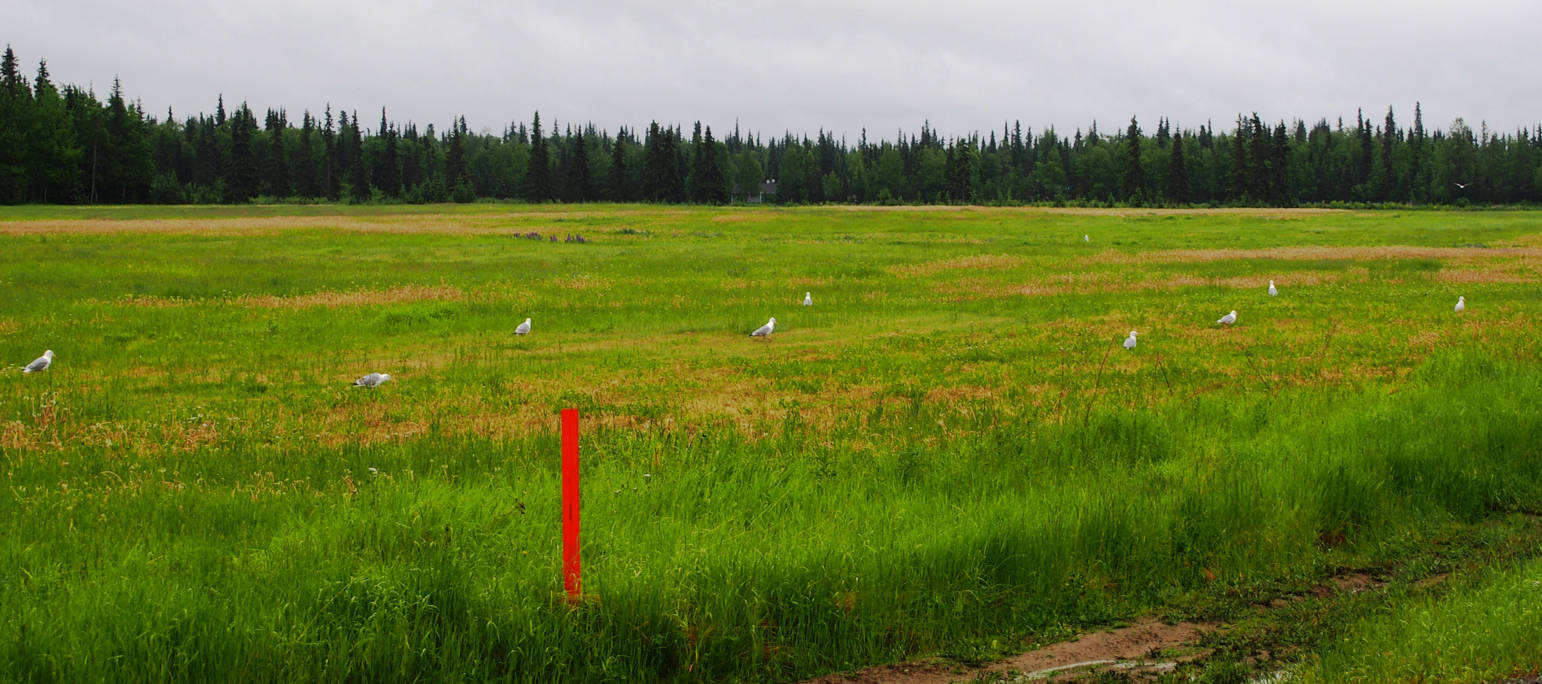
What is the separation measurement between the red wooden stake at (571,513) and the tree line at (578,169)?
415ft

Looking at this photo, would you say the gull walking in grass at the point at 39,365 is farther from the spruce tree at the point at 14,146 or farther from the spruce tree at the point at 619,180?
the spruce tree at the point at 619,180

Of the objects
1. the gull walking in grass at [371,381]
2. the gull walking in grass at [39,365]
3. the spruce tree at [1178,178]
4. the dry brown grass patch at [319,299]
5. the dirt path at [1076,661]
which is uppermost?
the spruce tree at [1178,178]

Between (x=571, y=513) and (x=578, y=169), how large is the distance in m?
151

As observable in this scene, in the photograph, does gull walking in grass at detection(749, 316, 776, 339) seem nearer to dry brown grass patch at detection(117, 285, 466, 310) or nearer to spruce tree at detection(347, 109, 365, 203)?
dry brown grass patch at detection(117, 285, 466, 310)

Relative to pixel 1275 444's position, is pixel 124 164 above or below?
above

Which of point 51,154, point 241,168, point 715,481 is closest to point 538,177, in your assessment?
point 241,168

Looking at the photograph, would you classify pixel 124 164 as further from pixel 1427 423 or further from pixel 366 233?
pixel 1427 423

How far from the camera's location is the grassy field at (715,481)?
7.04m

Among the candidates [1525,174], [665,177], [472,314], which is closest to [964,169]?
[665,177]

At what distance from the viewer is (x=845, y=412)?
14.8 meters

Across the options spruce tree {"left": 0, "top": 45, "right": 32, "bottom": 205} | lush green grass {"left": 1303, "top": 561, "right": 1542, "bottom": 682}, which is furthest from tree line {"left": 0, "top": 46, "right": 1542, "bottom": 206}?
lush green grass {"left": 1303, "top": 561, "right": 1542, "bottom": 682}

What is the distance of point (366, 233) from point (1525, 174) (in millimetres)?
163834

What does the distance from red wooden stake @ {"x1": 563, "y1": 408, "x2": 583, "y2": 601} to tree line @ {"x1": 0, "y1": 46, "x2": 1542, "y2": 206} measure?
415 ft

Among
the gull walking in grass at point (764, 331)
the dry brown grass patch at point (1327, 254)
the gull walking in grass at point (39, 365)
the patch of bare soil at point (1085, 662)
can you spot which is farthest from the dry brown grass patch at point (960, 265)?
the patch of bare soil at point (1085, 662)
